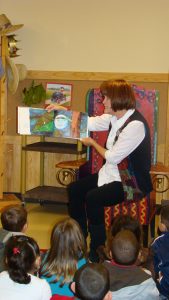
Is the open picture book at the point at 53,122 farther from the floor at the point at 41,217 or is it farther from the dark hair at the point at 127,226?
the floor at the point at 41,217

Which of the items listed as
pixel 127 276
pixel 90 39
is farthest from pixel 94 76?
pixel 127 276

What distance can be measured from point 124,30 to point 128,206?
2.15 metres

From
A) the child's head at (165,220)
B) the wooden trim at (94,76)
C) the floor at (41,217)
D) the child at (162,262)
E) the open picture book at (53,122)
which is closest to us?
the child at (162,262)

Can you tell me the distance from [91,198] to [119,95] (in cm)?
77

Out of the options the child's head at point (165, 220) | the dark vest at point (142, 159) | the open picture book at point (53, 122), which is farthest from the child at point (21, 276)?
the open picture book at point (53, 122)

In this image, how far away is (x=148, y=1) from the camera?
524cm

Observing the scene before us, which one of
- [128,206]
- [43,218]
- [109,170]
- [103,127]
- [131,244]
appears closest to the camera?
[131,244]

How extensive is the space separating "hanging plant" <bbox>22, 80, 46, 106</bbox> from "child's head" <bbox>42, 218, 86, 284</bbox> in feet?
10.5

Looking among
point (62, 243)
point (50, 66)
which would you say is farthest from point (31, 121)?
point (50, 66)

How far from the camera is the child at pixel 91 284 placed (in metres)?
1.82

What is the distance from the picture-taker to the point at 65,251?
8.21 ft

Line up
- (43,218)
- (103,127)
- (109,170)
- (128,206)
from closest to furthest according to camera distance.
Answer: (109,170) → (103,127) → (128,206) → (43,218)

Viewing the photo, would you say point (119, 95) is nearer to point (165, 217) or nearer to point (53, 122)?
point (53, 122)

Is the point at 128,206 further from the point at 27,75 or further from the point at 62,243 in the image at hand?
the point at 27,75
